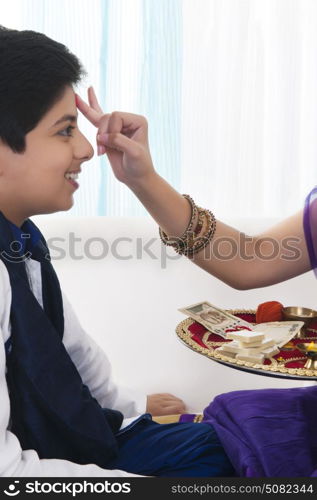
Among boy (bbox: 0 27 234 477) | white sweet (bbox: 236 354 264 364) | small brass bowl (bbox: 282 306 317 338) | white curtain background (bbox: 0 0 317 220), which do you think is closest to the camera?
boy (bbox: 0 27 234 477)

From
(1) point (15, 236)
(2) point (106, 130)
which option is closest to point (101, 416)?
(1) point (15, 236)

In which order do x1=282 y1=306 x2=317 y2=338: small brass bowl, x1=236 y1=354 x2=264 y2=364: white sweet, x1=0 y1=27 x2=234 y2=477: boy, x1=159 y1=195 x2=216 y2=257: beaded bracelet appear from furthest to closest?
x1=282 y1=306 x2=317 y2=338: small brass bowl
x1=159 y1=195 x2=216 y2=257: beaded bracelet
x1=236 y1=354 x2=264 y2=364: white sweet
x1=0 y1=27 x2=234 y2=477: boy

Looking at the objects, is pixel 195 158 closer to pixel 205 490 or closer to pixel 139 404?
pixel 139 404

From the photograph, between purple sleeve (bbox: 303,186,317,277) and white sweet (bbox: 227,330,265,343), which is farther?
Result: purple sleeve (bbox: 303,186,317,277)

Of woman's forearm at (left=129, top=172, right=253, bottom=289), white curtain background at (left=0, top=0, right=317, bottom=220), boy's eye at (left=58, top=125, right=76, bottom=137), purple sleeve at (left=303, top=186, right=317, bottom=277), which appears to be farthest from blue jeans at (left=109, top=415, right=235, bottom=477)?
white curtain background at (left=0, top=0, right=317, bottom=220)

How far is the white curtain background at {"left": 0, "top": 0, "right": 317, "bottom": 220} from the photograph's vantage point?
1.92 meters

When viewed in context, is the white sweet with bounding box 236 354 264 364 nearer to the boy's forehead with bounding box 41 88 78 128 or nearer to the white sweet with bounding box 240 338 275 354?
the white sweet with bounding box 240 338 275 354

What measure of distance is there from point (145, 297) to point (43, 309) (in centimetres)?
99

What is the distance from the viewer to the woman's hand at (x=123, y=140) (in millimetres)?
1096

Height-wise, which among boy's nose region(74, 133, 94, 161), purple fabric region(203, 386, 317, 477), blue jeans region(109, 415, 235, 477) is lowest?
blue jeans region(109, 415, 235, 477)

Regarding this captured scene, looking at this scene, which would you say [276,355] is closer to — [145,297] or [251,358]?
[251,358]

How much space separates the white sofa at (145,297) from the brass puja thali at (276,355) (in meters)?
0.65

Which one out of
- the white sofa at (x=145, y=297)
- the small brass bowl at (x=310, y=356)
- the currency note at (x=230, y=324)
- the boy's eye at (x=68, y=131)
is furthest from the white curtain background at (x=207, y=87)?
the small brass bowl at (x=310, y=356)

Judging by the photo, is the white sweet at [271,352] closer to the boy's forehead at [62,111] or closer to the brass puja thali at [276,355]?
the brass puja thali at [276,355]
